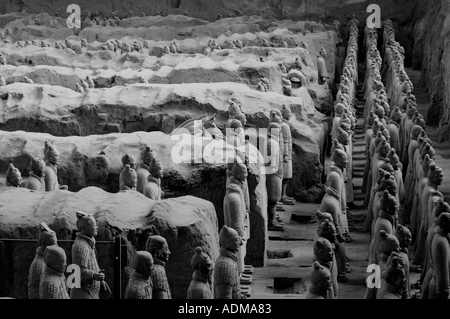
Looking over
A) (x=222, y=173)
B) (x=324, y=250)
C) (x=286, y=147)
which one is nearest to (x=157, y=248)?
(x=324, y=250)

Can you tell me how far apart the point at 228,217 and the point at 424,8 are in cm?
1453

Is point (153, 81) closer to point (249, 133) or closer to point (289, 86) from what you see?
point (289, 86)

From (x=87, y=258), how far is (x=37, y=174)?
89.7 inches

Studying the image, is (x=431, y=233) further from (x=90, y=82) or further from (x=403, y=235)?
(x=90, y=82)

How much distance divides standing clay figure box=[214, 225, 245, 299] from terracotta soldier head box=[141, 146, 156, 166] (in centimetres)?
235

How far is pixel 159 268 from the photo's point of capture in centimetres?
733

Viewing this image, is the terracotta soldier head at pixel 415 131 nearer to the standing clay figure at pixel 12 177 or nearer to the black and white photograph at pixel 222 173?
the black and white photograph at pixel 222 173

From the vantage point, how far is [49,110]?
12.7m

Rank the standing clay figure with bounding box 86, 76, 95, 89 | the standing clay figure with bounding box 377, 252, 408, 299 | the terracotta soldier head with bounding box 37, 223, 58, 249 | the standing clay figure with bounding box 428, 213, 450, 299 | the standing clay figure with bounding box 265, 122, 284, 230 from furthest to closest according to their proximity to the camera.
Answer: the standing clay figure with bounding box 86, 76, 95, 89 < the standing clay figure with bounding box 265, 122, 284, 230 < the standing clay figure with bounding box 428, 213, 450, 299 < the terracotta soldier head with bounding box 37, 223, 58, 249 < the standing clay figure with bounding box 377, 252, 408, 299

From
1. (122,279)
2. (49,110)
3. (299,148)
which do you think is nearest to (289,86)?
(299,148)

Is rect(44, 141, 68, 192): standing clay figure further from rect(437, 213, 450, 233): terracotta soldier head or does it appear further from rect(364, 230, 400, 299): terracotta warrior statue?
rect(437, 213, 450, 233): terracotta soldier head

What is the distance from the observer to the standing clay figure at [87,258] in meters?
7.42

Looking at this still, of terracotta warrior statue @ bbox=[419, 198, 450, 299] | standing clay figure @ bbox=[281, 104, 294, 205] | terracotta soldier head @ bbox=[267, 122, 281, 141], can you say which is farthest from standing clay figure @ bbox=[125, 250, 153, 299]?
standing clay figure @ bbox=[281, 104, 294, 205]

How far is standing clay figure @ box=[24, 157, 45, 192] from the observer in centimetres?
967
